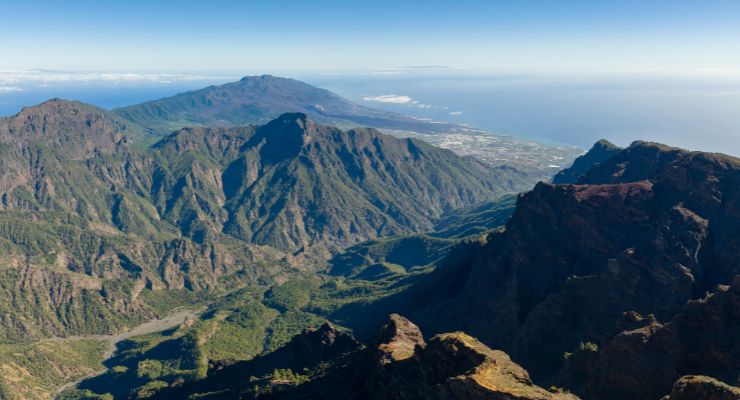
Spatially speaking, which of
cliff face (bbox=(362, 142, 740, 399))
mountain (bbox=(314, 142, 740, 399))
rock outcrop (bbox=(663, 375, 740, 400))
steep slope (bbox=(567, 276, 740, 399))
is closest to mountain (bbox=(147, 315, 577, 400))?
rock outcrop (bbox=(663, 375, 740, 400))

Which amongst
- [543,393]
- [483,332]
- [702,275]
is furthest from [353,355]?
[702,275]

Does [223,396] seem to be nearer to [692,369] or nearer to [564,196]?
[692,369]

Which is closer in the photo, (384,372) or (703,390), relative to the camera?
(703,390)

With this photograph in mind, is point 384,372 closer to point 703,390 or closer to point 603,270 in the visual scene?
point 703,390

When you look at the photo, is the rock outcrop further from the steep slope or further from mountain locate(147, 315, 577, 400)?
the steep slope

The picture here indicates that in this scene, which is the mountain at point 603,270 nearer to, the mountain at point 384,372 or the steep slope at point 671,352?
the steep slope at point 671,352

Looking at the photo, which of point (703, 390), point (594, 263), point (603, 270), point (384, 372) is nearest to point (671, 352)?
point (703, 390)

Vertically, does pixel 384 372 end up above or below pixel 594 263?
above

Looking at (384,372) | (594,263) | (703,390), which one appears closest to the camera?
(703,390)
